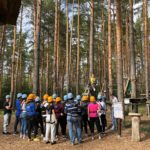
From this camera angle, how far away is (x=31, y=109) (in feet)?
44.0

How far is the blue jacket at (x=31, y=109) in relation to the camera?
44.0 feet

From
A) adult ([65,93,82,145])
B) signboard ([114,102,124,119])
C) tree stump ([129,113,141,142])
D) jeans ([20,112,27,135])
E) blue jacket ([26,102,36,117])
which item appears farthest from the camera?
jeans ([20,112,27,135])

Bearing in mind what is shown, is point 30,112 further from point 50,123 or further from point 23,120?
point 50,123

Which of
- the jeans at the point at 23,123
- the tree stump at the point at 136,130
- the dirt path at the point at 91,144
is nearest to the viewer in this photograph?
the dirt path at the point at 91,144

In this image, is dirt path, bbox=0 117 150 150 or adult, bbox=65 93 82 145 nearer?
dirt path, bbox=0 117 150 150

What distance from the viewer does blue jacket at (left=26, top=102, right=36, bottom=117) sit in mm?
13398

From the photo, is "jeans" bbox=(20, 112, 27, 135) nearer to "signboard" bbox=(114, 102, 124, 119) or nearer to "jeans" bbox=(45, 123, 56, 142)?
"jeans" bbox=(45, 123, 56, 142)

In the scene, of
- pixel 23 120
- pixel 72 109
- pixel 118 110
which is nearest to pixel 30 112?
pixel 23 120

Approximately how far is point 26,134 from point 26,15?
69.9 feet

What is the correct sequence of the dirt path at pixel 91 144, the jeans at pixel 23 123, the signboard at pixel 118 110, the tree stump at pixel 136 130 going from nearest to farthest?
the dirt path at pixel 91 144
the tree stump at pixel 136 130
the signboard at pixel 118 110
the jeans at pixel 23 123

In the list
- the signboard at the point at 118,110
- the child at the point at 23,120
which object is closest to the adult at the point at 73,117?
the signboard at the point at 118,110

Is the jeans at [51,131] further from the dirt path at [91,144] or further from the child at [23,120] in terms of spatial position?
the child at [23,120]

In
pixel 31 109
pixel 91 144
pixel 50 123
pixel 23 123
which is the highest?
pixel 31 109

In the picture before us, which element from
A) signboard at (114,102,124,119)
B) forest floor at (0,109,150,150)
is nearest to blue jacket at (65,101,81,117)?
forest floor at (0,109,150,150)
